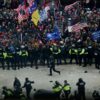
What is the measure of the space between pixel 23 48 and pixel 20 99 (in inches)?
266

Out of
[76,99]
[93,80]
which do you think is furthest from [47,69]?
[76,99]

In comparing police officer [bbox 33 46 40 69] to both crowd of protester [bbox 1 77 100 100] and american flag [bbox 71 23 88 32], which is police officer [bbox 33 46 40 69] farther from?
crowd of protester [bbox 1 77 100 100]

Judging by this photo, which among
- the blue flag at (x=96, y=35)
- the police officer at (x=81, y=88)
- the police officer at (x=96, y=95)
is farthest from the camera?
the blue flag at (x=96, y=35)

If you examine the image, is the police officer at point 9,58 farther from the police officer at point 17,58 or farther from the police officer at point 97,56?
the police officer at point 97,56

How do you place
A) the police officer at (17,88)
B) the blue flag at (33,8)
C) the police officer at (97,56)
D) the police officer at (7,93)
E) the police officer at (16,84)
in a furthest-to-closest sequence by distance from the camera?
the blue flag at (33,8)
the police officer at (97,56)
the police officer at (16,84)
the police officer at (17,88)
the police officer at (7,93)

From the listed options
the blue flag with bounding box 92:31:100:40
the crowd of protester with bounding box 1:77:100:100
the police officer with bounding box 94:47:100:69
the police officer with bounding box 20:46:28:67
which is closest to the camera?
the crowd of protester with bounding box 1:77:100:100

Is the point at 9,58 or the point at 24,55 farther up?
the point at 24,55

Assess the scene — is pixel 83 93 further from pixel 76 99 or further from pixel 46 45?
pixel 46 45

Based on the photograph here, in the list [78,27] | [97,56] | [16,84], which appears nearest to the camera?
[16,84]

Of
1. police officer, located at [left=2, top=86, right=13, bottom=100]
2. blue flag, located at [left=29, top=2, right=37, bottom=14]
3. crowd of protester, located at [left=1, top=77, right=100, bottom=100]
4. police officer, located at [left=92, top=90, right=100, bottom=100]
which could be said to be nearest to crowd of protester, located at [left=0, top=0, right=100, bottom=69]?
blue flag, located at [left=29, top=2, right=37, bottom=14]

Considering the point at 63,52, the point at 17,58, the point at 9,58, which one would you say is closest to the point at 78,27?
the point at 63,52

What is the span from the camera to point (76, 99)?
36375 millimetres

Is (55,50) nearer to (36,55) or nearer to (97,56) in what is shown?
(36,55)

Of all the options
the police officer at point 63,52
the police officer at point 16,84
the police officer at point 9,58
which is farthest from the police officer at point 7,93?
the police officer at point 63,52
